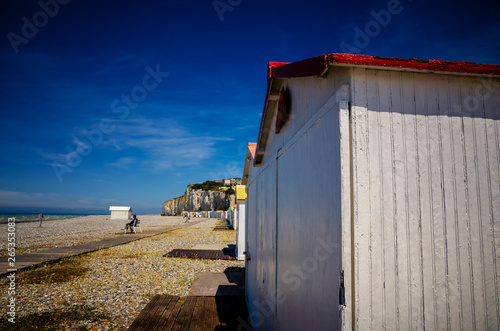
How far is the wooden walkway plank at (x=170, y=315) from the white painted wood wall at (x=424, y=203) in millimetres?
3990

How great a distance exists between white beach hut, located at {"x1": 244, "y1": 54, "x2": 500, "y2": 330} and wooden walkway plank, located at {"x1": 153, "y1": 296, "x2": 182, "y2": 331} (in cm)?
332

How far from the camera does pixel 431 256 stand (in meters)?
1.68

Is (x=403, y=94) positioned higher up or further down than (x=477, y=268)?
higher up

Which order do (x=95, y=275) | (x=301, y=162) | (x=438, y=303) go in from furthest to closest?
(x=95, y=275)
(x=301, y=162)
(x=438, y=303)

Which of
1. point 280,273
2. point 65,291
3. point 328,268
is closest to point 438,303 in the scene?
point 328,268

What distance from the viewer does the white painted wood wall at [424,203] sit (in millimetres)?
1593

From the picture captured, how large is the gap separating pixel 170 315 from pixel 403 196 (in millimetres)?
4825

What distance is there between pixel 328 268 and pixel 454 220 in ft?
2.91

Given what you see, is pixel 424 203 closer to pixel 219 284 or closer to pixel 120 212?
pixel 219 284

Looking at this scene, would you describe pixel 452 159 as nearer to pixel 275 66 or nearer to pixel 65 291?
pixel 275 66
